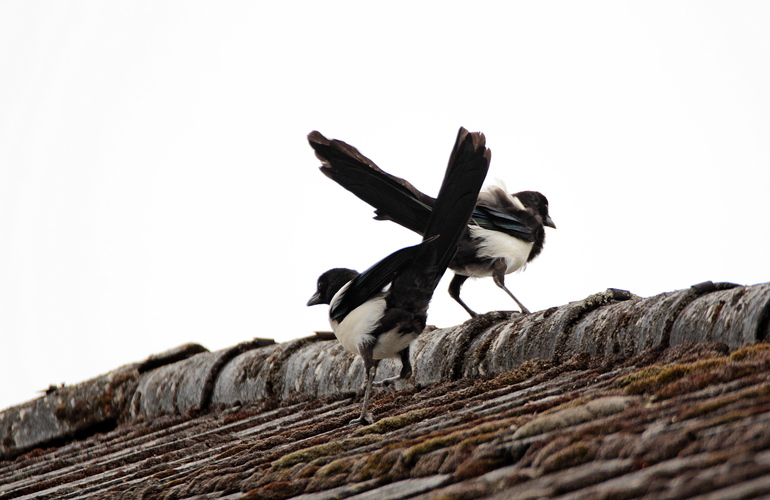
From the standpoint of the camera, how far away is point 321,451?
250cm

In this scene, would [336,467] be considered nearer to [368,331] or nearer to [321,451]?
[321,451]

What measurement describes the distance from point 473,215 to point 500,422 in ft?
12.1

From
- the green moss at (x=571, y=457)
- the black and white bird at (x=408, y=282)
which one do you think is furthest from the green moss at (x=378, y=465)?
the black and white bird at (x=408, y=282)

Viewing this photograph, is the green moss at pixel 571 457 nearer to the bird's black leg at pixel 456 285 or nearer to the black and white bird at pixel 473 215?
the black and white bird at pixel 473 215

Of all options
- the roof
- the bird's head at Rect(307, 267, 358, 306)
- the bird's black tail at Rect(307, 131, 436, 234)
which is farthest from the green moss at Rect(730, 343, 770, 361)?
the bird's head at Rect(307, 267, 358, 306)

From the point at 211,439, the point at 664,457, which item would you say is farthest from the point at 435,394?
the point at 664,457

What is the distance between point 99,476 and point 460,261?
3.11 m

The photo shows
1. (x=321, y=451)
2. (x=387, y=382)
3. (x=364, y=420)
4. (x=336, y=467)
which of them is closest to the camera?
(x=336, y=467)

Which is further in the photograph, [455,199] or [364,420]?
[455,199]

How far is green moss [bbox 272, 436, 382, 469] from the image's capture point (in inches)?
96.7

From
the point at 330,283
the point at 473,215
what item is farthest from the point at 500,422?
the point at 473,215

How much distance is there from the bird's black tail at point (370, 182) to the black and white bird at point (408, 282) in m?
0.56

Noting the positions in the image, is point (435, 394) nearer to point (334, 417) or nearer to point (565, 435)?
point (334, 417)

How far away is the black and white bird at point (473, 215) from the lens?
4.43 m
